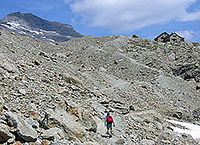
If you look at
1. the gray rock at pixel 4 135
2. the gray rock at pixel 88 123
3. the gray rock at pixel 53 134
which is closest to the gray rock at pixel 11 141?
the gray rock at pixel 4 135

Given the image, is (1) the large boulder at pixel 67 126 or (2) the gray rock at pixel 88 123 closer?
(1) the large boulder at pixel 67 126

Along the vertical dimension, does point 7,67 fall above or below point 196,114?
above

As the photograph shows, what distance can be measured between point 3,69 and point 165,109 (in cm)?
2277

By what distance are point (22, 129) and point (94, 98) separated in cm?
1224

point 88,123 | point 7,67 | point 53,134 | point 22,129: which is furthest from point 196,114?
point 22,129

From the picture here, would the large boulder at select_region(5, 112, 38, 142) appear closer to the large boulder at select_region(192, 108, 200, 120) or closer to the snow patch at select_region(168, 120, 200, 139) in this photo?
the snow patch at select_region(168, 120, 200, 139)

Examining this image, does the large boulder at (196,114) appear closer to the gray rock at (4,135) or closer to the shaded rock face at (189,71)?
the shaded rock face at (189,71)

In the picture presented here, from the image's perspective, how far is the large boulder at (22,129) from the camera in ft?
29.3

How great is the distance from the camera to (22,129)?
910 centimetres

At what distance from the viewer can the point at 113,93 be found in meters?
27.4

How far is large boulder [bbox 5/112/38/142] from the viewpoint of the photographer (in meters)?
8.95

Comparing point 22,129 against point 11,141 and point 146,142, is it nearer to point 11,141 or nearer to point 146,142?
point 11,141

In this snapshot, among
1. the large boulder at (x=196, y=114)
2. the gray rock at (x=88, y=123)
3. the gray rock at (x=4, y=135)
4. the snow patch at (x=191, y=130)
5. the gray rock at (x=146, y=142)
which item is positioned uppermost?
the gray rock at (x=4, y=135)

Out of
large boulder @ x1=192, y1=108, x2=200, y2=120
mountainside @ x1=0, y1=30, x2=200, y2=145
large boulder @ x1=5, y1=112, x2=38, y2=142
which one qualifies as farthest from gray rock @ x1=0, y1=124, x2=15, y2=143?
large boulder @ x1=192, y1=108, x2=200, y2=120
